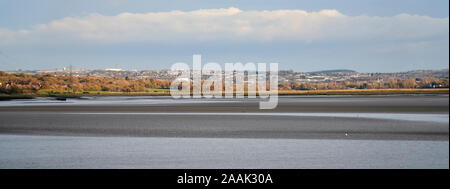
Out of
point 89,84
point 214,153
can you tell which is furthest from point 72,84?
point 214,153

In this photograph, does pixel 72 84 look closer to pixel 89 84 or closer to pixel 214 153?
pixel 89 84

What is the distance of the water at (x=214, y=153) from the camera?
1328 centimetres

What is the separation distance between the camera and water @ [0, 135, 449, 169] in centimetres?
1328

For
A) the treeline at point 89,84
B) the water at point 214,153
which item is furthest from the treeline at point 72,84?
the water at point 214,153

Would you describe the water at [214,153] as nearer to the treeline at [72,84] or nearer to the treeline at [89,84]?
the treeline at [72,84]

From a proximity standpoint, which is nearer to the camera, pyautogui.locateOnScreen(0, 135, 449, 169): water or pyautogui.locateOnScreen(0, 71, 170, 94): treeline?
pyautogui.locateOnScreen(0, 135, 449, 169): water

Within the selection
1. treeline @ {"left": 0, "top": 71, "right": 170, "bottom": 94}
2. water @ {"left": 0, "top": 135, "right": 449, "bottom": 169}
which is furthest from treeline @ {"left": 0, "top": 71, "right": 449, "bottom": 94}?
water @ {"left": 0, "top": 135, "right": 449, "bottom": 169}

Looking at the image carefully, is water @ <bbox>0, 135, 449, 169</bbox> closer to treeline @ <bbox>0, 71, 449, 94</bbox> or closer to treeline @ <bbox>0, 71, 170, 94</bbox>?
treeline @ <bbox>0, 71, 170, 94</bbox>

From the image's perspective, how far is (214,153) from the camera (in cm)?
1516
